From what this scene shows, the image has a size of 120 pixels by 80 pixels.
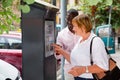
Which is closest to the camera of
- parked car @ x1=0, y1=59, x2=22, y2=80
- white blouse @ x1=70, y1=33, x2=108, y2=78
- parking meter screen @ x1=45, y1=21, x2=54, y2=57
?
white blouse @ x1=70, y1=33, x2=108, y2=78

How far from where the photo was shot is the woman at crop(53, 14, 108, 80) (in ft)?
12.2

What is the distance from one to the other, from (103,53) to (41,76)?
1005 mm

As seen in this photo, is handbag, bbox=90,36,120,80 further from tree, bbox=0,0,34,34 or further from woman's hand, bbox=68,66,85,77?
tree, bbox=0,0,34,34

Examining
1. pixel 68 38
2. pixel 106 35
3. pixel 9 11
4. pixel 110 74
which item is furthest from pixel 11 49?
pixel 106 35

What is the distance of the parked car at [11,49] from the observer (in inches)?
360

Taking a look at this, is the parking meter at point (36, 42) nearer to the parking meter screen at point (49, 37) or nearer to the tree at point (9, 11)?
the parking meter screen at point (49, 37)

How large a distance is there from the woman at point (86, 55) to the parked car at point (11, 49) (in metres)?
4.87

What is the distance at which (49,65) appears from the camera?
4.63 metres

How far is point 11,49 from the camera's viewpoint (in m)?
9.65

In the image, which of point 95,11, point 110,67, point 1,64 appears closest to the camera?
point 110,67

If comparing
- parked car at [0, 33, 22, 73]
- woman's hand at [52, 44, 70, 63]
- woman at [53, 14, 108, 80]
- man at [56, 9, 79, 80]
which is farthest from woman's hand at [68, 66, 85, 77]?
parked car at [0, 33, 22, 73]

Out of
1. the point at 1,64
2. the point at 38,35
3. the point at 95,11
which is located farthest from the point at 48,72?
the point at 95,11

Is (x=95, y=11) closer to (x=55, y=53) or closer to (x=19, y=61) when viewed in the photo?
(x=19, y=61)

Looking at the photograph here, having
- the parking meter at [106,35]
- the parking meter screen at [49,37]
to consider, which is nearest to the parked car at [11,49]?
the parking meter screen at [49,37]
